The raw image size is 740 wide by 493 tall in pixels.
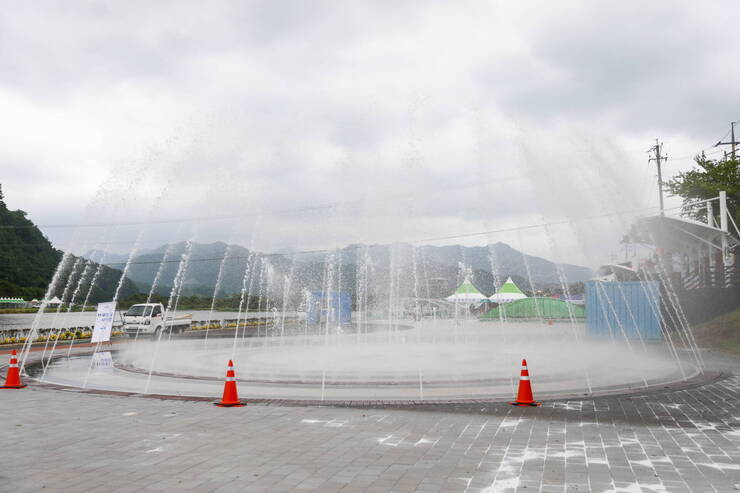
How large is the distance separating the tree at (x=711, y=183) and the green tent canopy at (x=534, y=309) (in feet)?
56.2

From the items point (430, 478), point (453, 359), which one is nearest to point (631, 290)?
point (453, 359)

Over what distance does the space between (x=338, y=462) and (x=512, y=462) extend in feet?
6.39

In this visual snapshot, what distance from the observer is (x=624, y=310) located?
27859 millimetres

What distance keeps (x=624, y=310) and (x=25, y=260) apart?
230 feet

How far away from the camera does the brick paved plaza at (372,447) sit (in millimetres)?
5672

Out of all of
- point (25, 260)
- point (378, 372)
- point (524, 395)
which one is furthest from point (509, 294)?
point (25, 260)

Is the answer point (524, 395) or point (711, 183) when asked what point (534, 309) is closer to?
point (711, 183)

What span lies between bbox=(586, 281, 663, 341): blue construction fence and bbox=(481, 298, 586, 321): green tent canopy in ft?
92.5

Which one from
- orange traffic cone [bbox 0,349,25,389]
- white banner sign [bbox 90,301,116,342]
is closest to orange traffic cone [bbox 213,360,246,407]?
orange traffic cone [bbox 0,349,25,389]

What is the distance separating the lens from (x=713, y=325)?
27.7m

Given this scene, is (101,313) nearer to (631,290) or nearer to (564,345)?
(564,345)

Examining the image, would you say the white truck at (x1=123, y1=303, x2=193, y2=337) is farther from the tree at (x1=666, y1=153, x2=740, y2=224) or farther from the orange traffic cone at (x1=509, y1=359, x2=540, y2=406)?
the tree at (x1=666, y1=153, x2=740, y2=224)

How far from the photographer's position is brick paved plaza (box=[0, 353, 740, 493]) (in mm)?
5672

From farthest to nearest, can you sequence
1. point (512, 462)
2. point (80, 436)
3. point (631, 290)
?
point (631, 290) → point (80, 436) → point (512, 462)
